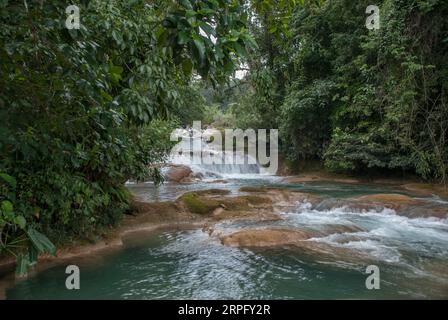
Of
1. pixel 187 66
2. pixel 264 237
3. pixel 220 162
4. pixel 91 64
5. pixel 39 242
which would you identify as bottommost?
pixel 264 237

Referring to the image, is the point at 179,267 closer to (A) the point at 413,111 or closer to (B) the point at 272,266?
(B) the point at 272,266

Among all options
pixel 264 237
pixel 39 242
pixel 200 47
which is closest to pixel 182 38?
pixel 200 47

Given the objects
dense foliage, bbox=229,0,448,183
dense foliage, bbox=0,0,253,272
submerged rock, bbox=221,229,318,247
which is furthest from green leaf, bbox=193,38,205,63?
submerged rock, bbox=221,229,318,247

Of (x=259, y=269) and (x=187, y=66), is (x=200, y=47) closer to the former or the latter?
(x=187, y=66)

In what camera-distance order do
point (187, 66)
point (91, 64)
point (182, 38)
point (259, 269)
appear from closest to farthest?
point (182, 38) → point (187, 66) → point (91, 64) → point (259, 269)

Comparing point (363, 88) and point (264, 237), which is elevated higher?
point (363, 88)

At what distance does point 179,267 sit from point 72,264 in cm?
161

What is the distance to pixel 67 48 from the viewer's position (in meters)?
2.59

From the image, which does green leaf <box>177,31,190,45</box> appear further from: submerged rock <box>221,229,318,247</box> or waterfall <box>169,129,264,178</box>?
waterfall <box>169,129,264,178</box>

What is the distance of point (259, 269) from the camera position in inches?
217

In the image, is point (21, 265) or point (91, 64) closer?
point (21, 265)

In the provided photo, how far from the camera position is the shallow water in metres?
4.73

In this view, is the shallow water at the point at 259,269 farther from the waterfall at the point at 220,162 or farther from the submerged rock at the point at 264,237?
the waterfall at the point at 220,162
